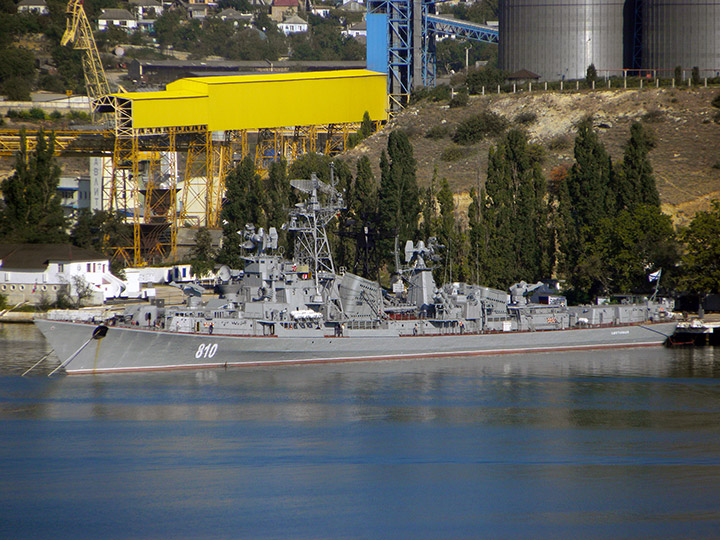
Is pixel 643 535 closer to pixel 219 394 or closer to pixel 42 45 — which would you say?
pixel 219 394

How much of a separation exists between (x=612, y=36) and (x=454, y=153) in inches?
643

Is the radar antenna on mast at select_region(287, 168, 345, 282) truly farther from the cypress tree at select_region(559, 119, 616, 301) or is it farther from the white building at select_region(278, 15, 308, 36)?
the white building at select_region(278, 15, 308, 36)

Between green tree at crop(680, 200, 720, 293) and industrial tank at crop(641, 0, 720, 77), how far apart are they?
28891 millimetres

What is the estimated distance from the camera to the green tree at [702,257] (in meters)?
49.9

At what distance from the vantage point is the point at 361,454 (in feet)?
99.6

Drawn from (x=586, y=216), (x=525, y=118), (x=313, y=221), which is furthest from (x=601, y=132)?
(x=313, y=221)

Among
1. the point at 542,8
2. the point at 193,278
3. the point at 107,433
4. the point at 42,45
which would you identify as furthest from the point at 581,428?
the point at 42,45

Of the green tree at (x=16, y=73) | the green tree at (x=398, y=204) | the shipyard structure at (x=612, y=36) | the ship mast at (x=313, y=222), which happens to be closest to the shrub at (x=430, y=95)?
the shipyard structure at (x=612, y=36)

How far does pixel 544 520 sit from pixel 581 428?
7954mm

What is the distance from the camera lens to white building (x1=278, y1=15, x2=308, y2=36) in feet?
523

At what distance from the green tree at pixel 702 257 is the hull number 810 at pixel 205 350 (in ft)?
74.6

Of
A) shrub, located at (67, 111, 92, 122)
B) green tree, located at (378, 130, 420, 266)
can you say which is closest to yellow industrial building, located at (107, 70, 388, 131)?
green tree, located at (378, 130, 420, 266)

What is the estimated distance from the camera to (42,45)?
393ft

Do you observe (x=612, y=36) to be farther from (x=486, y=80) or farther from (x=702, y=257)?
(x=702, y=257)
